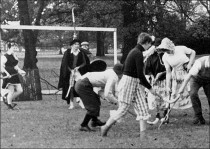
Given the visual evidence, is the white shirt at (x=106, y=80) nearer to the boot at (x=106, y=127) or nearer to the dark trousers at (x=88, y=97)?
the dark trousers at (x=88, y=97)

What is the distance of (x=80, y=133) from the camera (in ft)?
31.7

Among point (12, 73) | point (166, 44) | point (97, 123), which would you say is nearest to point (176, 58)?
point (166, 44)

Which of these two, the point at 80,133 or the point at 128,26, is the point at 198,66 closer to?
the point at 80,133

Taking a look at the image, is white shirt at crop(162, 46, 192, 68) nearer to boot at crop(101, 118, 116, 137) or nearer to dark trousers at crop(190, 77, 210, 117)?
dark trousers at crop(190, 77, 210, 117)

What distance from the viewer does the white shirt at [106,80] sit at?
9102 mm

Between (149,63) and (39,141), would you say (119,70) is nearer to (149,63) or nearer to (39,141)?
(39,141)

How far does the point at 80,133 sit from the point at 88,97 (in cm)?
70

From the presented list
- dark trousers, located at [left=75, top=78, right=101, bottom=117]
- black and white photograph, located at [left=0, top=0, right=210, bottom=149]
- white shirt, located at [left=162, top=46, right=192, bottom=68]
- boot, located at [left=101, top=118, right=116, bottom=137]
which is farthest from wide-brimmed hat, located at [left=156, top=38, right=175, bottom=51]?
boot, located at [left=101, top=118, right=116, bottom=137]

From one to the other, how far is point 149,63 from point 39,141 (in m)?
4.09

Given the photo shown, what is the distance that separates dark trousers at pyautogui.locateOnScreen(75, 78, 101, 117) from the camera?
32.0 feet

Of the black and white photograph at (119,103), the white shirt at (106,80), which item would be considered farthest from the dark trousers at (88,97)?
the white shirt at (106,80)

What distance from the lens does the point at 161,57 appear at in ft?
38.5

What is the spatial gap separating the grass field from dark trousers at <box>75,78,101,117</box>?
1.39ft

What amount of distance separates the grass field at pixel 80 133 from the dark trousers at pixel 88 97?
1.39 feet
